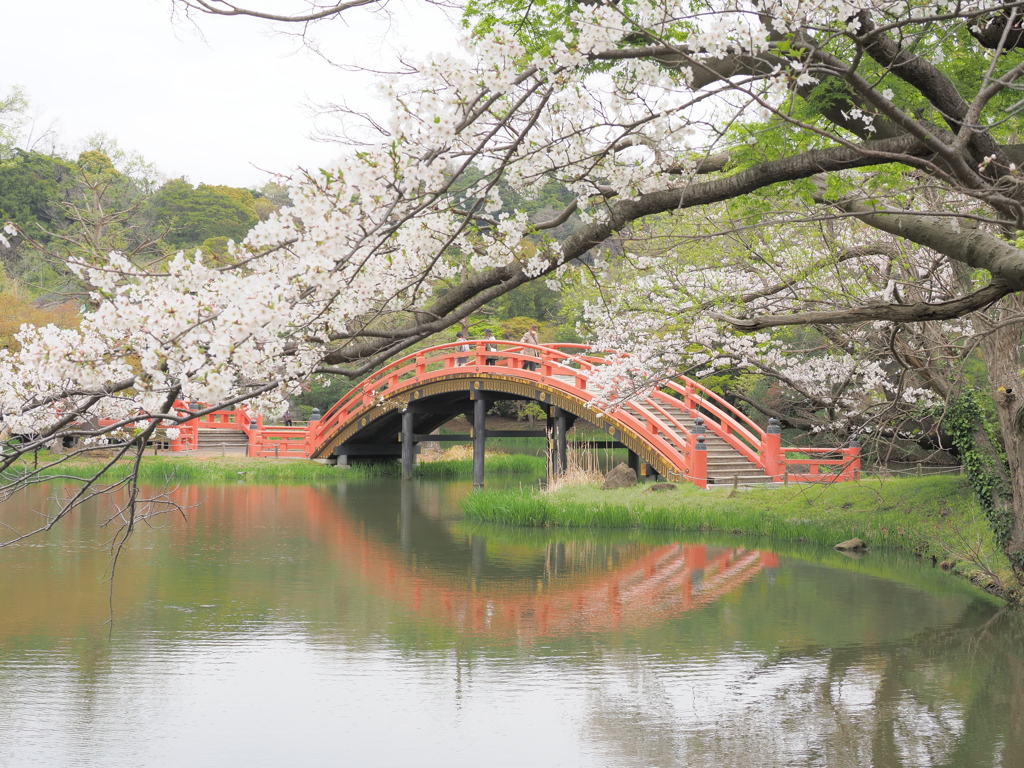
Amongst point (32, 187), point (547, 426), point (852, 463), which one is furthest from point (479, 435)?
point (32, 187)


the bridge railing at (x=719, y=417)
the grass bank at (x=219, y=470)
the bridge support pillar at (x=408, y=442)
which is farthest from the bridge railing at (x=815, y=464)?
the grass bank at (x=219, y=470)

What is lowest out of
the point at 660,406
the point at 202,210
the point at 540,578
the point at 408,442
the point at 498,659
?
the point at 498,659

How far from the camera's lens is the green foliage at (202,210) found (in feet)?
133

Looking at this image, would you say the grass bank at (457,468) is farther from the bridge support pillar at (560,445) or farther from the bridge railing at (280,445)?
the bridge support pillar at (560,445)

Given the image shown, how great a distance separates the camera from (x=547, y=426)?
19.0m

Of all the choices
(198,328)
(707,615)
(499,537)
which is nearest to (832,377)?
(499,537)

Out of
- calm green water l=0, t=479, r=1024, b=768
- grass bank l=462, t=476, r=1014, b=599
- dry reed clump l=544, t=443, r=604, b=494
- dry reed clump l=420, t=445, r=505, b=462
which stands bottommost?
calm green water l=0, t=479, r=1024, b=768

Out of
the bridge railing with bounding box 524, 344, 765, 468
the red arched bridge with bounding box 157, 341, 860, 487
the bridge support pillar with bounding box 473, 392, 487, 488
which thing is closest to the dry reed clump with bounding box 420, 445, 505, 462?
the red arched bridge with bounding box 157, 341, 860, 487

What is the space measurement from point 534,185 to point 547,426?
1383cm

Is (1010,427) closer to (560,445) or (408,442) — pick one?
(560,445)

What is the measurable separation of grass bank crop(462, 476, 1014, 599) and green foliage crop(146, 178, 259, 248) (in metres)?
30.0

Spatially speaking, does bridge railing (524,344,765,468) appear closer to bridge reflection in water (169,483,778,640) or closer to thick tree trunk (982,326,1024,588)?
bridge reflection in water (169,483,778,640)

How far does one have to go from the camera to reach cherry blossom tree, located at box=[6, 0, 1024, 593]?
11.9 feet

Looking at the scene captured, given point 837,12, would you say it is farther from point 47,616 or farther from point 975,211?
point 47,616
